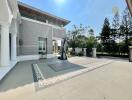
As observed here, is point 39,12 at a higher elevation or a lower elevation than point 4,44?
higher

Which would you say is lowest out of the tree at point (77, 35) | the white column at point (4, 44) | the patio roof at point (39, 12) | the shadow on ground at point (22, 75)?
the shadow on ground at point (22, 75)

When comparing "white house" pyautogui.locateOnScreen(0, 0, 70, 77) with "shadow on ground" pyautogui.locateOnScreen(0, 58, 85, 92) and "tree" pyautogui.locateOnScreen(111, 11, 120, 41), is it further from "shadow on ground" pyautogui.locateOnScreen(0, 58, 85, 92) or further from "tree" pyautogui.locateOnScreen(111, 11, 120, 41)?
"tree" pyautogui.locateOnScreen(111, 11, 120, 41)

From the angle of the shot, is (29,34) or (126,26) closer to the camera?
(29,34)

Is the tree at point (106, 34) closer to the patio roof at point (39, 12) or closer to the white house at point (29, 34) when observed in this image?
the patio roof at point (39, 12)

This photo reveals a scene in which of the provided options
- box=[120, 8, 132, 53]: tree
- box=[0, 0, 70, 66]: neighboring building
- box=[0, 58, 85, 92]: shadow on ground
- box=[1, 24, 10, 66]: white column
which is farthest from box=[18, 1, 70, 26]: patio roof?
box=[120, 8, 132, 53]: tree

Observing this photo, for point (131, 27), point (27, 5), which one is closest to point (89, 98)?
point (27, 5)

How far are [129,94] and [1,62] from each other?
6876mm

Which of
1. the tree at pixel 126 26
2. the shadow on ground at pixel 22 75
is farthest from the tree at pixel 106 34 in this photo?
the shadow on ground at pixel 22 75

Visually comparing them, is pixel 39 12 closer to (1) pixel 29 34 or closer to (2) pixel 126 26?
(1) pixel 29 34

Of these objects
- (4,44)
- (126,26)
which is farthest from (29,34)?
(126,26)

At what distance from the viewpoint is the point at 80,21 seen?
1314 inches

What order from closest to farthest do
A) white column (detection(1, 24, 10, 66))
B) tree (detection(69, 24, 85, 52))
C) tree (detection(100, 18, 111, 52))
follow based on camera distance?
white column (detection(1, 24, 10, 66)) < tree (detection(69, 24, 85, 52)) < tree (detection(100, 18, 111, 52))

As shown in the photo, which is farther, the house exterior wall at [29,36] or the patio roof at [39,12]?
the patio roof at [39,12]

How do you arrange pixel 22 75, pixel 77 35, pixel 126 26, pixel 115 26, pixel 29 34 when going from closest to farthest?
pixel 22 75, pixel 29 34, pixel 126 26, pixel 115 26, pixel 77 35
